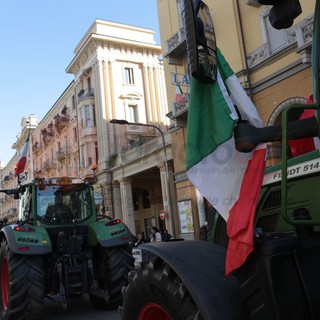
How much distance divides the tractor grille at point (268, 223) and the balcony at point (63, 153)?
130ft

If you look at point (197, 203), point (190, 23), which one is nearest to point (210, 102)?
point (190, 23)

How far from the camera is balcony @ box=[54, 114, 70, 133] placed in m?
41.8

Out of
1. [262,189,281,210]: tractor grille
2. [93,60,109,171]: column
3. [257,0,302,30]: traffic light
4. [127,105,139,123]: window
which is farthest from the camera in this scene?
[127,105,139,123]: window

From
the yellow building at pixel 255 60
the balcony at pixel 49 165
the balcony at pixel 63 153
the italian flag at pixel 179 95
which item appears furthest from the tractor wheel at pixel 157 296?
the balcony at pixel 49 165

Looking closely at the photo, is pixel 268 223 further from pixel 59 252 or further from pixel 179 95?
pixel 179 95

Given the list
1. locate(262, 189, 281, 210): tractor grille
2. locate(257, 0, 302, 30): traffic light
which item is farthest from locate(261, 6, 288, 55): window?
locate(257, 0, 302, 30): traffic light

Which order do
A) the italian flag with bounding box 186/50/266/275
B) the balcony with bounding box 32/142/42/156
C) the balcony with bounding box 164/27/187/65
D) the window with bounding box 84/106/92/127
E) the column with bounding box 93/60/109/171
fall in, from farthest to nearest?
the balcony with bounding box 32/142/42/156 < the window with bounding box 84/106/92/127 < the column with bounding box 93/60/109/171 < the balcony with bounding box 164/27/187/65 < the italian flag with bounding box 186/50/266/275

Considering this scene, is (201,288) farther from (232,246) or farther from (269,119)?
(269,119)

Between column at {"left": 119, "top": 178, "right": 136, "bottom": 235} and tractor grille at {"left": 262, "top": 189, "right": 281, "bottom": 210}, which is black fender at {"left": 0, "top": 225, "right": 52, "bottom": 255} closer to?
tractor grille at {"left": 262, "top": 189, "right": 281, "bottom": 210}

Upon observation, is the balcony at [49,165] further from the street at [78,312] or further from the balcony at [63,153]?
the street at [78,312]

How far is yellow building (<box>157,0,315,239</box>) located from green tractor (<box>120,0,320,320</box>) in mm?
10742

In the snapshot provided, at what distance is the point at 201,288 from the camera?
7.83 ft

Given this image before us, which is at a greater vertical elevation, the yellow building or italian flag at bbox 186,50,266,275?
the yellow building

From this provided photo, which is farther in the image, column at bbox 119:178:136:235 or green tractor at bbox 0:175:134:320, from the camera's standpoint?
column at bbox 119:178:136:235
